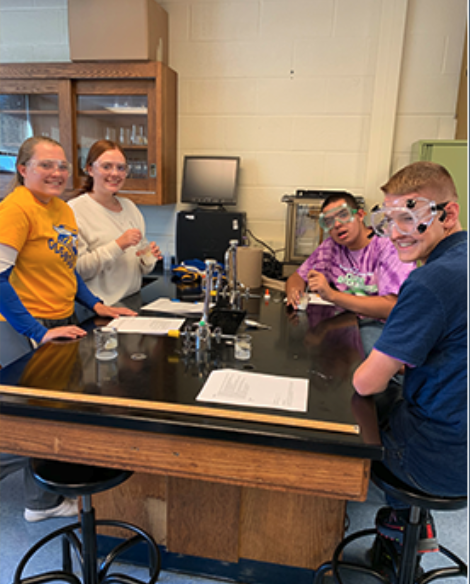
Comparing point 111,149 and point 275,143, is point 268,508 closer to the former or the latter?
point 111,149

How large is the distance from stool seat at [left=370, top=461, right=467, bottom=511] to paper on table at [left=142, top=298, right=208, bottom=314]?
1025 mm

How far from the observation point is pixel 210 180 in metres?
3.29

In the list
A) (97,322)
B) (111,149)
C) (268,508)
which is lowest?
(268,508)

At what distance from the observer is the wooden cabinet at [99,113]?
118 inches

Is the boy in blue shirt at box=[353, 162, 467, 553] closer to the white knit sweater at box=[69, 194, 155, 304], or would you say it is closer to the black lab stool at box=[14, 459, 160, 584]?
the black lab stool at box=[14, 459, 160, 584]

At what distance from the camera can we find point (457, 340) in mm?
1035

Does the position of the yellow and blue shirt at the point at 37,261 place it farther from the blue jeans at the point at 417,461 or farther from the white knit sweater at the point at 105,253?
the blue jeans at the point at 417,461

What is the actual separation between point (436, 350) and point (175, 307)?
1195mm

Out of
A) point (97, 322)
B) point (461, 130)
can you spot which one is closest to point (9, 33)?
point (97, 322)

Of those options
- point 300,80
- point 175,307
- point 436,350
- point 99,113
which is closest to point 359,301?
point 175,307

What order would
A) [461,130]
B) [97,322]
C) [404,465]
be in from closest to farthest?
[404,465]
[97,322]
[461,130]

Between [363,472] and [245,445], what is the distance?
27 centimetres

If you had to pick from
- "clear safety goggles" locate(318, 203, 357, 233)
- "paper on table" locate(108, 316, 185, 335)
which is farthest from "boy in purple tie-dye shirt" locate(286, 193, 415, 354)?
"paper on table" locate(108, 316, 185, 335)

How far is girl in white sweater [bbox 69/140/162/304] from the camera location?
205cm
